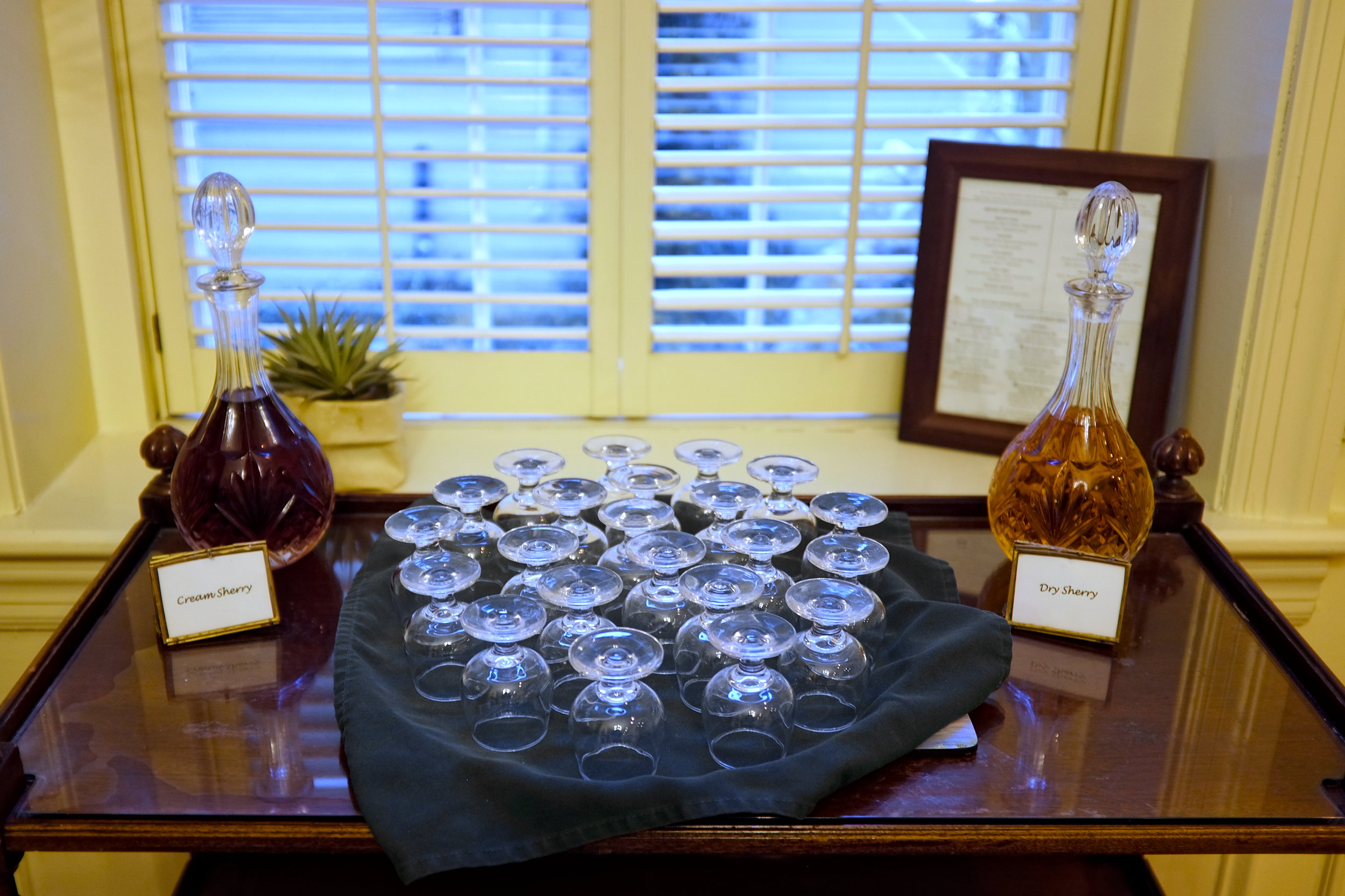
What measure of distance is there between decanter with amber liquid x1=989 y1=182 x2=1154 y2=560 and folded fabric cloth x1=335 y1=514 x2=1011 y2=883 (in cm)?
14

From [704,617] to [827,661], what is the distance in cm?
9

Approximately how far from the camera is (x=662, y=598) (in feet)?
2.98

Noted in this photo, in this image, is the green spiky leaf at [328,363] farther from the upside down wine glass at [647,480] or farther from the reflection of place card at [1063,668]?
the reflection of place card at [1063,668]

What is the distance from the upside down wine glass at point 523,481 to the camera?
105cm

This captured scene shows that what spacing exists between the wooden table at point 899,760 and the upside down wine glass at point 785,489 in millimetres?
152

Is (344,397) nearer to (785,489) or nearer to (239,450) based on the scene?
(239,450)

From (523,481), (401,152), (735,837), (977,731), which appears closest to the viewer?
(735,837)

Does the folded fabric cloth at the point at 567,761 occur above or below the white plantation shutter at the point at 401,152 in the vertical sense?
below

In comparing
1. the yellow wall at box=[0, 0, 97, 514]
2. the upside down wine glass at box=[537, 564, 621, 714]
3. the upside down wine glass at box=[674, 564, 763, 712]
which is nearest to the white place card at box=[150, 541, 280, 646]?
the upside down wine glass at box=[537, 564, 621, 714]

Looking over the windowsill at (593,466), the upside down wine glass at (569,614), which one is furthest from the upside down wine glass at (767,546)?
the windowsill at (593,466)

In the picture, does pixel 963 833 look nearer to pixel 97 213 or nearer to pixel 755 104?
pixel 755 104

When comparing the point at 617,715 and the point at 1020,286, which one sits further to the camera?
the point at 1020,286

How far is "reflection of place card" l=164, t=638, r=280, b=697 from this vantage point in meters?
0.89

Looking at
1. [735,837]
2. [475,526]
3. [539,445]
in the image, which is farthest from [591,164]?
[735,837]
